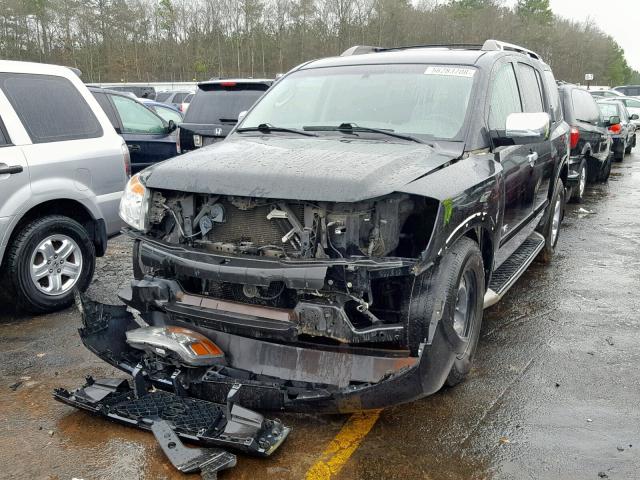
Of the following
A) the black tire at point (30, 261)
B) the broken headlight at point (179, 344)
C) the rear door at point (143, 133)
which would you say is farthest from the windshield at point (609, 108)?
the broken headlight at point (179, 344)

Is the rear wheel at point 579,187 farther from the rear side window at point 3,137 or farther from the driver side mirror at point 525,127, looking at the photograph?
the rear side window at point 3,137

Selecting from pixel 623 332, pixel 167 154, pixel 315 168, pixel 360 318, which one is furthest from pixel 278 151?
pixel 167 154

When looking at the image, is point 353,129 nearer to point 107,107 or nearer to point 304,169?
point 304,169

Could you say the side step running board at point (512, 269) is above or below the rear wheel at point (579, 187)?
above

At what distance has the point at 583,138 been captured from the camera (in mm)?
10750

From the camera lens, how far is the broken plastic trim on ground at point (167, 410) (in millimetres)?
2836

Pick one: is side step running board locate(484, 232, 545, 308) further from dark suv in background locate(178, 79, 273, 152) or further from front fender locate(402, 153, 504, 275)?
dark suv in background locate(178, 79, 273, 152)

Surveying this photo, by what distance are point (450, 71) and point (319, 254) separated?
206cm

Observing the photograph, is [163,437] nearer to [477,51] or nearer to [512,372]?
[512,372]

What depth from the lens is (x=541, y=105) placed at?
575cm

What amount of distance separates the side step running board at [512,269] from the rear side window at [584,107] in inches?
216

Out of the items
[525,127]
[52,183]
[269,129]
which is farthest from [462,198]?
[52,183]

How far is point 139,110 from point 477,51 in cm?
600

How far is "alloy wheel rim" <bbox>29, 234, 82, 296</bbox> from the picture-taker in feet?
16.2
